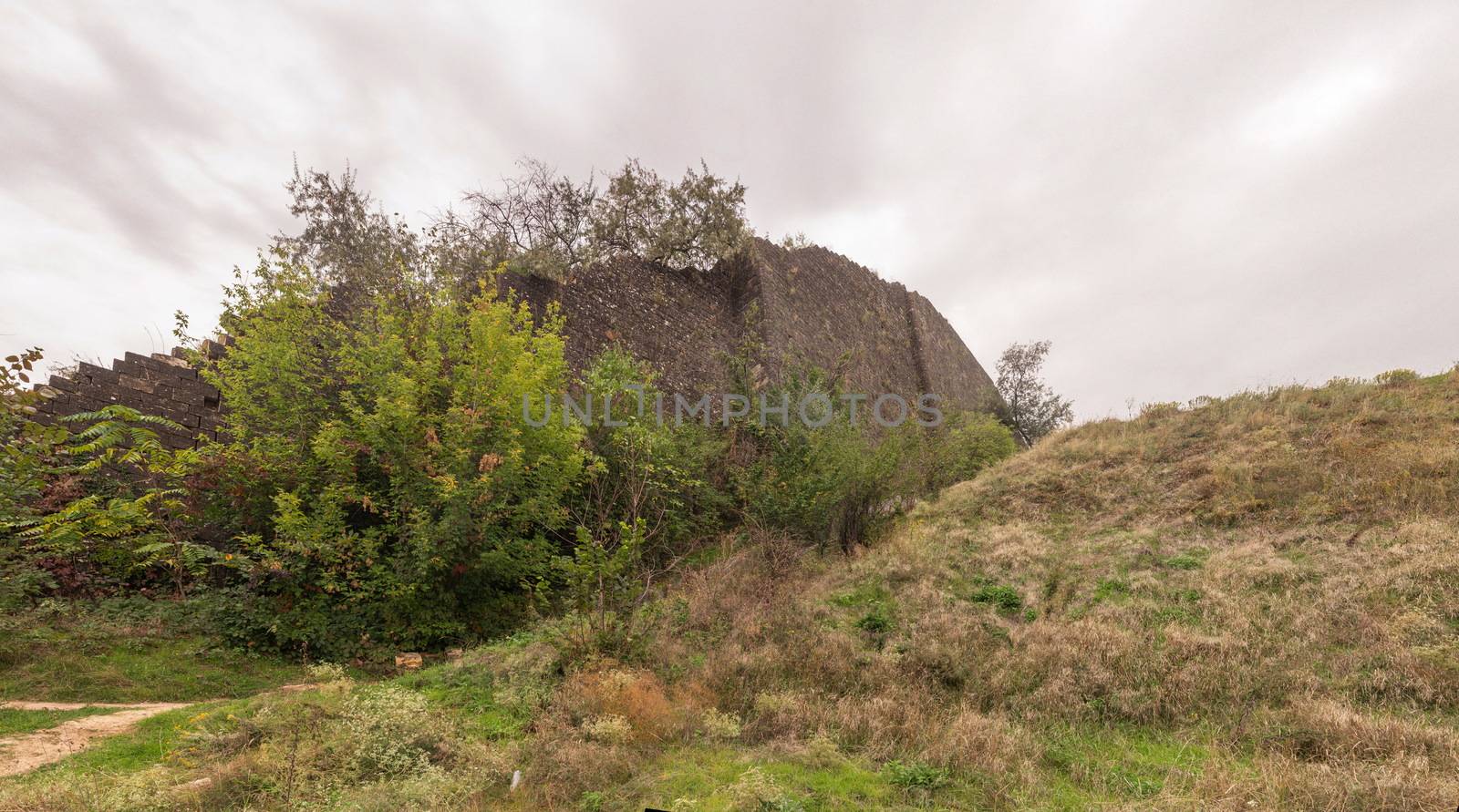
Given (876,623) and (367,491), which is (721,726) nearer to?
(876,623)

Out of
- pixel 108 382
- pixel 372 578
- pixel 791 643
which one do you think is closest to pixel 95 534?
pixel 108 382

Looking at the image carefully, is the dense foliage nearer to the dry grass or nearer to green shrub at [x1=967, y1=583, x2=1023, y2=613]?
the dry grass

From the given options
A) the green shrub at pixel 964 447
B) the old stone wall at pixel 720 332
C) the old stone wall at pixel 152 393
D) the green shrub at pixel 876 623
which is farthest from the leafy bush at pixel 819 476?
the old stone wall at pixel 152 393

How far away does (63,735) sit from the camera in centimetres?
454

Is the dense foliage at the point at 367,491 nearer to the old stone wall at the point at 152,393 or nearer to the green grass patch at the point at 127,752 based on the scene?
the old stone wall at the point at 152,393

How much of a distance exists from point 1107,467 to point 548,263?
1108 centimetres

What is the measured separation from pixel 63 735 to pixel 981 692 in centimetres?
705

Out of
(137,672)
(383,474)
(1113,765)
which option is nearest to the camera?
(1113,765)

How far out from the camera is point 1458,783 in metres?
3.22

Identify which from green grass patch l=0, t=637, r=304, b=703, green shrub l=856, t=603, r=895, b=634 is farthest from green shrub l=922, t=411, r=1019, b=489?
green grass patch l=0, t=637, r=304, b=703

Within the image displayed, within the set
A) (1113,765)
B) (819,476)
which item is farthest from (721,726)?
(819,476)

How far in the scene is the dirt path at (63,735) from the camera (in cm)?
401

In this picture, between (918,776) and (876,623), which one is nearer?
(918,776)

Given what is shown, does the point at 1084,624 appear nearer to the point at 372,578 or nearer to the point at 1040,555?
the point at 1040,555
